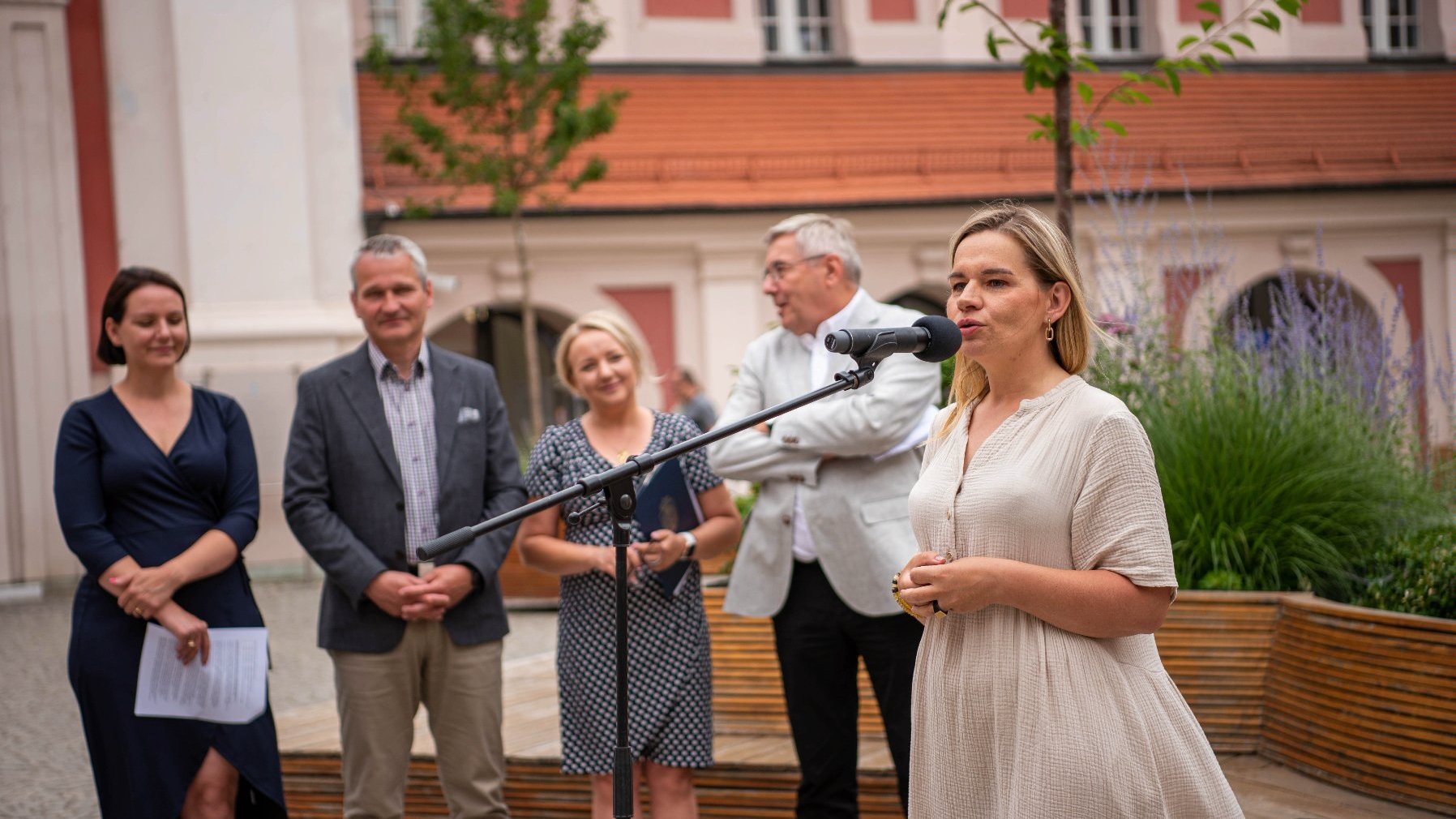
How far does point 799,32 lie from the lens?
73.7 feet

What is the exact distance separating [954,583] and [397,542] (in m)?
2.22

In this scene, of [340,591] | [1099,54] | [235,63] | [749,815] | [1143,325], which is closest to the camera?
[340,591]

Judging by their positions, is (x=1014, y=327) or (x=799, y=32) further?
(x=799, y=32)

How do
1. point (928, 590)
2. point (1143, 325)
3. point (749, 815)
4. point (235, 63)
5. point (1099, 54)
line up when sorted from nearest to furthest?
point (928, 590), point (749, 815), point (1143, 325), point (235, 63), point (1099, 54)

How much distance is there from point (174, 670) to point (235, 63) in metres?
12.5

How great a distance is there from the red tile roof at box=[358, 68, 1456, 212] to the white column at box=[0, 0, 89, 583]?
14.0 ft

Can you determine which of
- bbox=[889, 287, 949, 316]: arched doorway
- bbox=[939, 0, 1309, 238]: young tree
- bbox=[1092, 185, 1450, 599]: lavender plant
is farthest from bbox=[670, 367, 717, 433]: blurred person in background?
bbox=[1092, 185, 1450, 599]: lavender plant

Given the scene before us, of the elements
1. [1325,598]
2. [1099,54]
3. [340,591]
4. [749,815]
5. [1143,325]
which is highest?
[1099,54]

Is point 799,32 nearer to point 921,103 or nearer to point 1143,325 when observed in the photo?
point 921,103

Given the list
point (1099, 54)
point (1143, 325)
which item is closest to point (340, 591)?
point (1143, 325)

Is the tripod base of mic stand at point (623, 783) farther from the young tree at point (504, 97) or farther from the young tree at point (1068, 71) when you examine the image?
the young tree at point (504, 97)

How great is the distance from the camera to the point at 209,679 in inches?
167

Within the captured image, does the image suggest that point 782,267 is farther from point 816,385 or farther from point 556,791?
point 556,791

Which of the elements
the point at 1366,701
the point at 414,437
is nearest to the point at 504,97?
the point at 414,437
